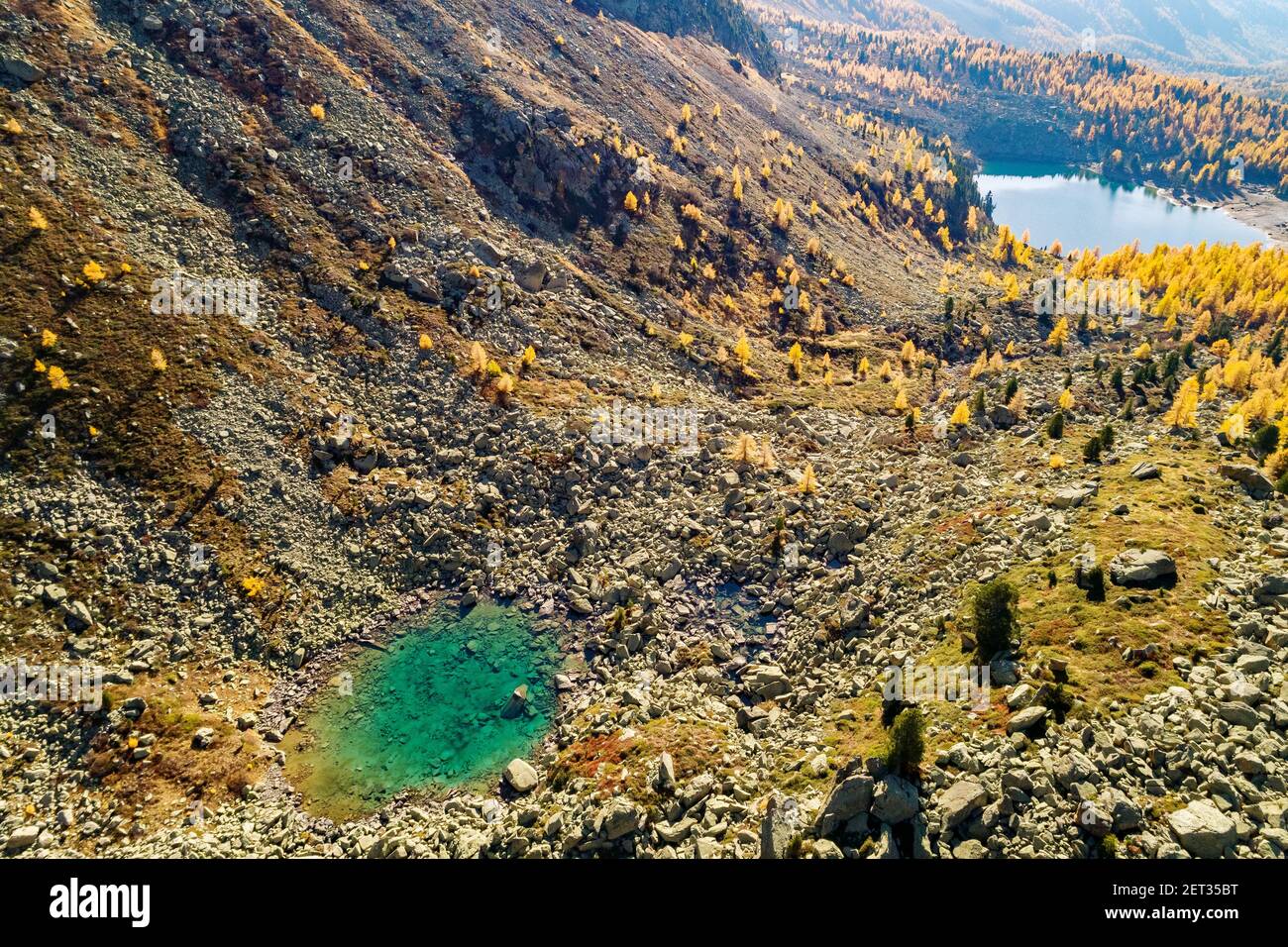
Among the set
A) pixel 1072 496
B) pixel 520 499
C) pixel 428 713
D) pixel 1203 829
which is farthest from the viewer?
pixel 520 499

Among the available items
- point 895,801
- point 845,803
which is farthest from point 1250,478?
point 845,803

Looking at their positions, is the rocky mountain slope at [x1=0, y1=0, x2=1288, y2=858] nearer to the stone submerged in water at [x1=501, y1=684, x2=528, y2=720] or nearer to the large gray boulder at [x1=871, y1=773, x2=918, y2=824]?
the large gray boulder at [x1=871, y1=773, x2=918, y2=824]

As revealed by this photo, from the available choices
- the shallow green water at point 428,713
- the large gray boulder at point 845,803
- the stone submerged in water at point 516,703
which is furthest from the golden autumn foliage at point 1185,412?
the stone submerged in water at point 516,703

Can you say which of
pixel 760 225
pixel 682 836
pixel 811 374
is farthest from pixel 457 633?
pixel 760 225

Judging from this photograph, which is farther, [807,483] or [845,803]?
[807,483]

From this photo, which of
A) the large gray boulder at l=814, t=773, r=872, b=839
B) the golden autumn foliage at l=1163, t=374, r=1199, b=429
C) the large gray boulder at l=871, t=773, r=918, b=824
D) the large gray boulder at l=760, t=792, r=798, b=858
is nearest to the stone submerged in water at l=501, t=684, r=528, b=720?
the large gray boulder at l=760, t=792, r=798, b=858

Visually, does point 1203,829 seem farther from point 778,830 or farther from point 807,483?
point 807,483
